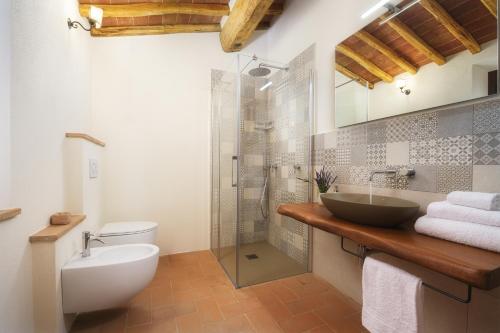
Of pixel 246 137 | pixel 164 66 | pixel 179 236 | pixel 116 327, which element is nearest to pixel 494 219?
pixel 246 137

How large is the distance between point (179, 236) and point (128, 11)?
2.43 m

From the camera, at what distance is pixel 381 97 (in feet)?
4.79

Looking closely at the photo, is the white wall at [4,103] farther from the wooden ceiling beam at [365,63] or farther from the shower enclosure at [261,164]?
the wooden ceiling beam at [365,63]

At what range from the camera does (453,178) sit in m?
1.13

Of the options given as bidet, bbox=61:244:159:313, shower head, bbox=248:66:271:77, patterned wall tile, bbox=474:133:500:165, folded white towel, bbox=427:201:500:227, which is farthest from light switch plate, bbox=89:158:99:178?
patterned wall tile, bbox=474:133:500:165

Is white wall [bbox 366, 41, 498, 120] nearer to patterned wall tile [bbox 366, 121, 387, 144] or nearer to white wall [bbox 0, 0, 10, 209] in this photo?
patterned wall tile [bbox 366, 121, 387, 144]

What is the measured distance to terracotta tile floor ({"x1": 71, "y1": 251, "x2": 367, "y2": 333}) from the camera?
1456 mm

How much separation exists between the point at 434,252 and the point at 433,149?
26.9 inches

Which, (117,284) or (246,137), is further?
(246,137)

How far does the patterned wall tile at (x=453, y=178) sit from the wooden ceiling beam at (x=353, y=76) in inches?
27.6

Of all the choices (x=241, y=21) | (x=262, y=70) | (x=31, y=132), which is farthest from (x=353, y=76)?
(x=31, y=132)

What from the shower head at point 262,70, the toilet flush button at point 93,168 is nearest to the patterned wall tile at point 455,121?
the shower head at point 262,70

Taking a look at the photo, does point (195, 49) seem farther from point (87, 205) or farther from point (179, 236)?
point (179, 236)

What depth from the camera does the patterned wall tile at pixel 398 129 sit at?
4.41 ft
